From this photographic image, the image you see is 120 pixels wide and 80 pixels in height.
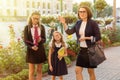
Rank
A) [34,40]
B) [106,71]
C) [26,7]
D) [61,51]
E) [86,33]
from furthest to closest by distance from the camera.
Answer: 1. [26,7]
2. [106,71]
3. [61,51]
4. [34,40]
5. [86,33]

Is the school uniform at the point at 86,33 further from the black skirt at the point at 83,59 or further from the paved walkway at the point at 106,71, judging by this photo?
the paved walkway at the point at 106,71

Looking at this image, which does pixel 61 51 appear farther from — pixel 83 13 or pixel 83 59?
pixel 83 13

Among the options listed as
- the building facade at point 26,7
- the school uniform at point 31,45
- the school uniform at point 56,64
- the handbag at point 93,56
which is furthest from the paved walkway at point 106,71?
the building facade at point 26,7

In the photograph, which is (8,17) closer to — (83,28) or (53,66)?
(53,66)

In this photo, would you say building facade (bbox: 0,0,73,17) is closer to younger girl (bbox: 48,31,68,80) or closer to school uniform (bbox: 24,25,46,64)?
school uniform (bbox: 24,25,46,64)

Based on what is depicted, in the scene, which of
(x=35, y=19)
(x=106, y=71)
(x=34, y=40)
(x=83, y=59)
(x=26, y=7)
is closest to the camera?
(x=83, y=59)

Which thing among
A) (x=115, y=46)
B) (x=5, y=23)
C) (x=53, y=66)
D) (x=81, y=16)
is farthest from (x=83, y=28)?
(x=115, y=46)

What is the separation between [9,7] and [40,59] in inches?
172

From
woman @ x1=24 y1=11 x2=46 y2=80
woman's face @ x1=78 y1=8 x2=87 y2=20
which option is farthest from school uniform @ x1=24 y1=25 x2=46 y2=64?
woman's face @ x1=78 y1=8 x2=87 y2=20

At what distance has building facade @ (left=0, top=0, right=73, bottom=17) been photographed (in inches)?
429

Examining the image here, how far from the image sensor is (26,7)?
11820 millimetres

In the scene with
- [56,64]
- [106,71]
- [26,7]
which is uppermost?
[26,7]

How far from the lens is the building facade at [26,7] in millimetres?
10898

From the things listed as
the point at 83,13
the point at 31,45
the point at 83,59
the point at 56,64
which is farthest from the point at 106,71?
the point at 83,13
